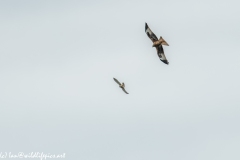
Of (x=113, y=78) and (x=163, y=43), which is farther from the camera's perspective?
(x=113, y=78)

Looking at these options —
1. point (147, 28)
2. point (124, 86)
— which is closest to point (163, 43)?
point (147, 28)

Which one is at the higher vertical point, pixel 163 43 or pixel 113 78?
pixel 113 78

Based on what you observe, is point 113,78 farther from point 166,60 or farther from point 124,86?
point 166,60

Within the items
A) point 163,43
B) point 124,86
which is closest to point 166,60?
point 163,43

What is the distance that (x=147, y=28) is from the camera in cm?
9725

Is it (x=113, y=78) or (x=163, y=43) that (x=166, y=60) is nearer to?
(x=163, y=43)

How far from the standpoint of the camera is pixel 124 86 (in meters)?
115

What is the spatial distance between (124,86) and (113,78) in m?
1.79

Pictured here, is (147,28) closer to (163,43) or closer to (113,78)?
(163,43)

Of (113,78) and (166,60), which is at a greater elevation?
(113,78)

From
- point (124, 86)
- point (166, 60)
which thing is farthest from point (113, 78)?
point (166, 60)

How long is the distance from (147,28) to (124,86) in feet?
62.9

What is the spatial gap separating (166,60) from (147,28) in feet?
15.0

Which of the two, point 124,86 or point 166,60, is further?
point 124,86
